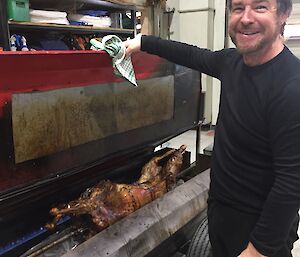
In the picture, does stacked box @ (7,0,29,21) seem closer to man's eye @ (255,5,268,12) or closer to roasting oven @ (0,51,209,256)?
roasting oven @ (0,51,209,256)

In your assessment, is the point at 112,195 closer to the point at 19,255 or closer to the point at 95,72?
the point at 19,255

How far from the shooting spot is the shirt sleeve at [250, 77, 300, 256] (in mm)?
852

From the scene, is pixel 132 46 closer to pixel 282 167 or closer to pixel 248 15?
pixel 248 15

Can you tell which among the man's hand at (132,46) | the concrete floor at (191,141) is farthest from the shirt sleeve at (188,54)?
the concrete floor at (191,141)

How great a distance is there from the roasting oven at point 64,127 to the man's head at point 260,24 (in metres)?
0.64

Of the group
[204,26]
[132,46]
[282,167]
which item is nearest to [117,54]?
[132,46]

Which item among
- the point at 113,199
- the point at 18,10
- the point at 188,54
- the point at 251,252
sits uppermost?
the point at 18,10

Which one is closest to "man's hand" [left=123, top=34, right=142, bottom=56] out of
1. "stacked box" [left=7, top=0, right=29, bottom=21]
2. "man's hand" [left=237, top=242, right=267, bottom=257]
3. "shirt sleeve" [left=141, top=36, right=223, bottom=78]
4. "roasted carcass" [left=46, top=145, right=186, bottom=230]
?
"shirt sleeve" [left=141, top=36, right=223, bottom=78]

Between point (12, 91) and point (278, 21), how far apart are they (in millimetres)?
930

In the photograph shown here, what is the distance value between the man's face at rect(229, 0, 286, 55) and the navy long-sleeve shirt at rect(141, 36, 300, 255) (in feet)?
0.22

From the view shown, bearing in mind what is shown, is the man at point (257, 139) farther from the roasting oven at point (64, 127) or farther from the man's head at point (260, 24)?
the roasting oven at point (64, 127)

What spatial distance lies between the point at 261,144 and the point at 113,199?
860 millimetres

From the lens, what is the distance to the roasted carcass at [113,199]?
1.45 m

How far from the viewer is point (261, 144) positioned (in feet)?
3.19
